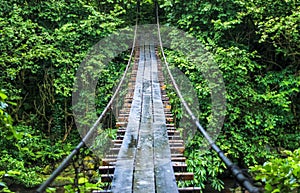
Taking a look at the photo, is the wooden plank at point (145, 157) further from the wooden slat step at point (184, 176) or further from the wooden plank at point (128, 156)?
the wooden slat step at point (184, 176)

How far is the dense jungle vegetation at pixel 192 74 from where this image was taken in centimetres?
681

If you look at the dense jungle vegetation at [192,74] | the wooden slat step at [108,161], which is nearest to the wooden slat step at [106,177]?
the wooden slat step at [108,161]

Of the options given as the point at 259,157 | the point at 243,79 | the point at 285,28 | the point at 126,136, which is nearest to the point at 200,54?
the point at 243,79

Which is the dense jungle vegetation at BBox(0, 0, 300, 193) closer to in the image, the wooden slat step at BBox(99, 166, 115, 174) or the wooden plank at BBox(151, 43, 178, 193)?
the wooden plank at BBox(151, 43, 178, 193)

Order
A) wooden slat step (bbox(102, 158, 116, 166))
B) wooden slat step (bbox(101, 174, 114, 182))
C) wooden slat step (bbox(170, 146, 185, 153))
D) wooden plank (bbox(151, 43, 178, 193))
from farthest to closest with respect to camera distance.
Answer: wooden slat step (bbox(170, 146, 185, 153)), wooden slat step (bbox(102, 158, 116, 166)), wooden slat step (bbox(101, 174, 114, 182)), wooden plank (bbox(151, 43, 178, 193))

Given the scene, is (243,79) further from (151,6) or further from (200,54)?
(151,6)

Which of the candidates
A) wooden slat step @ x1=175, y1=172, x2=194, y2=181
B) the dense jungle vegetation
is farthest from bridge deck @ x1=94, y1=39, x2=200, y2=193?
the dense jungle vegetation

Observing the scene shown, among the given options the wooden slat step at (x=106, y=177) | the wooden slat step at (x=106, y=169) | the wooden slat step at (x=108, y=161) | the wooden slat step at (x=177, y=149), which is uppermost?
the wooden slat step at (x=177, y=149)

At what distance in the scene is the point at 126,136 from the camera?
3600mm

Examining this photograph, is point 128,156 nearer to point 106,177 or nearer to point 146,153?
point 146,153

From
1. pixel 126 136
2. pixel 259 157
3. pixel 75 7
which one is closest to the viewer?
pixel 126 136

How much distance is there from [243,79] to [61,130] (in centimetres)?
461

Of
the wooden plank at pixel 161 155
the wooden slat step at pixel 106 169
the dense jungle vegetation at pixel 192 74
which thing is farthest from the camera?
the dense jungle vegetation at pixel 192 74

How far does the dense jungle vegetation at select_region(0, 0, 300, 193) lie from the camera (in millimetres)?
6812
